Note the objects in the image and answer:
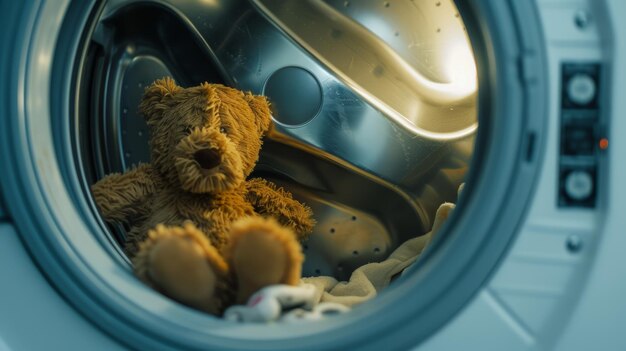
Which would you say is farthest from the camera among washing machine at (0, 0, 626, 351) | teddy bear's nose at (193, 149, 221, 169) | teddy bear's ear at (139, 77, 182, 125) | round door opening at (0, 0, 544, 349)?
round door opening at (0, 0, 544, 349)

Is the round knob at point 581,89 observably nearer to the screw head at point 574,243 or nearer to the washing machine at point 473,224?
the washing machine at point 473,224

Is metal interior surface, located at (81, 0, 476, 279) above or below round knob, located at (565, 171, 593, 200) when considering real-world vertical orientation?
above

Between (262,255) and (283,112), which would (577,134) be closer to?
(262,255)

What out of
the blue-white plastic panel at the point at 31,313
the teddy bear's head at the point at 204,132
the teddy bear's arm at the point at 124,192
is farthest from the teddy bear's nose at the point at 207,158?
the blue-white plastic panel at the point at 31,313

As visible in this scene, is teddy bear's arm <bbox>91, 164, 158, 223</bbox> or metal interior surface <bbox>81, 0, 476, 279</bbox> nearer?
teddy bear's arm <bbox>91, 164, 158, 223</bbox>

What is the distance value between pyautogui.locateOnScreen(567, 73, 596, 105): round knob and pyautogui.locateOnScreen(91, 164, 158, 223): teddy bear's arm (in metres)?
0.62

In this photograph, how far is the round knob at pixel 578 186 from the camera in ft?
2.06

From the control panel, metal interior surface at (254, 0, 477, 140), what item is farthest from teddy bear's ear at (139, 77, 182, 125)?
the control panel

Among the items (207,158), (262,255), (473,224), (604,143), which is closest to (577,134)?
(604,143)

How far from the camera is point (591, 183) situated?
63 cm

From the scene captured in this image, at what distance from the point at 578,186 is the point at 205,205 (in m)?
0.53

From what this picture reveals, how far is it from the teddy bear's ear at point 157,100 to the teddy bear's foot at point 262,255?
382 mm

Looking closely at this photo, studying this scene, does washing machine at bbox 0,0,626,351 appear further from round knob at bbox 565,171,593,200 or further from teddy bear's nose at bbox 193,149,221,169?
teddy bear's nose at bbox 193,149,221,169

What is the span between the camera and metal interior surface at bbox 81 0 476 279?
113 cm
